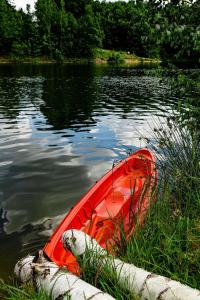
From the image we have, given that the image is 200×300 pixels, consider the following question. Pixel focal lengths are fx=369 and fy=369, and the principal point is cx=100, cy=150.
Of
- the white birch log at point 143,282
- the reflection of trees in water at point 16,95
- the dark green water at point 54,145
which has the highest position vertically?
the reflection of trees in water at point 16,95

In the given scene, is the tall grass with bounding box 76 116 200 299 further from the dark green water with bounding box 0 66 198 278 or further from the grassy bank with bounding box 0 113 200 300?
the dark green water with bounding box 0 66 198 278

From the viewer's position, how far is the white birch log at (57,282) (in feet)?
14.2

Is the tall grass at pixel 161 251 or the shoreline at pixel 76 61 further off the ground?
the shoreline at pixel 76 61

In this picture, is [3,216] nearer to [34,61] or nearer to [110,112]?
[110,112]

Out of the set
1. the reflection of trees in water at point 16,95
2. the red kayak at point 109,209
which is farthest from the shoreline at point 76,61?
the red kayak at point 109,209

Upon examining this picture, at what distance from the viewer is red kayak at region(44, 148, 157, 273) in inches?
236

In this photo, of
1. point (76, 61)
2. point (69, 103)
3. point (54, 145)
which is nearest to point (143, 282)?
point (54, 145)

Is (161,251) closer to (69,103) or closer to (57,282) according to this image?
(57,282)

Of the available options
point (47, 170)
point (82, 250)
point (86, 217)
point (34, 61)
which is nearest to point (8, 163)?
point (47, 170)

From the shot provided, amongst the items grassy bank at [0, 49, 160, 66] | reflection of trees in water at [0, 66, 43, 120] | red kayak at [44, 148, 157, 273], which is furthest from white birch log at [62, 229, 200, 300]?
grassy bank at [0, 49, 160, 66]

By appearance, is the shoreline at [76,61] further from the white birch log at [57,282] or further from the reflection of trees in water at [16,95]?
the white birch log at [57,282]

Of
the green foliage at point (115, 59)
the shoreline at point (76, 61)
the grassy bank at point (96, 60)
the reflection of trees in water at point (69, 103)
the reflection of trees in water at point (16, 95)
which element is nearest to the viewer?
the reflection of trees in water at point (69, 103)

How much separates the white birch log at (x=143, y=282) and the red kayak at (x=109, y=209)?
1.29 ft

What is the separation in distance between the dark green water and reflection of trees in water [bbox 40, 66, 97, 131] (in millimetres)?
59
